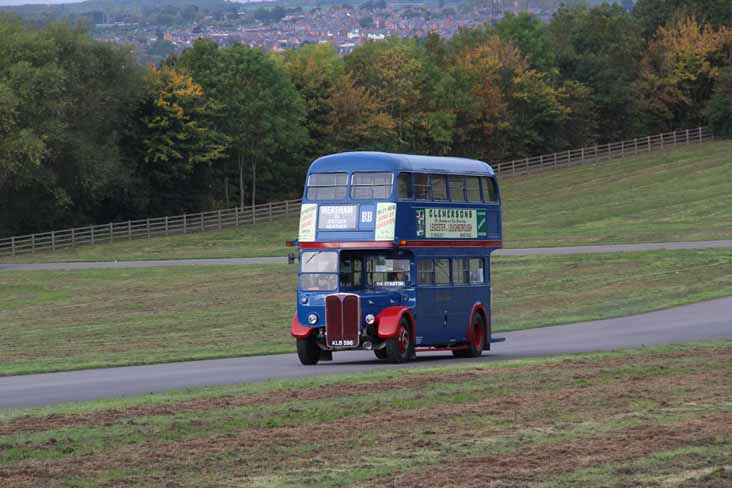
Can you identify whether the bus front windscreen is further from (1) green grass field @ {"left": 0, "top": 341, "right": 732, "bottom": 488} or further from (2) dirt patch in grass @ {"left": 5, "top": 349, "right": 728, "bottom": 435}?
(1) green grass field @ {"left": 0, "top": 341, "right": 732, "bottom": 488}

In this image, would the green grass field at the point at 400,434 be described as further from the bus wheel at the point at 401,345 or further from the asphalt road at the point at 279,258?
the asphalt road at the point at 279,258

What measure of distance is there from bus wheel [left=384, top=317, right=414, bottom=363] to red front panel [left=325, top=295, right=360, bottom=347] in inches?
31.1

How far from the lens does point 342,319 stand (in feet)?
95.3

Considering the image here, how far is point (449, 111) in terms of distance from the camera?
122188mm

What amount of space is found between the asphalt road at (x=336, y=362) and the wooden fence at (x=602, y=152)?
3063 inches

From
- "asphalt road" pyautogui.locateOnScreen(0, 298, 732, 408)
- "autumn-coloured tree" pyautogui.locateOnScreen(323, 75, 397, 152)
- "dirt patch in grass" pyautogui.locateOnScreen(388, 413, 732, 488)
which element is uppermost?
"autumn-coloured tree" pyautogui.locateOnScreen(323, 75, 397, 152)

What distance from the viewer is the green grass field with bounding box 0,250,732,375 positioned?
118 feet

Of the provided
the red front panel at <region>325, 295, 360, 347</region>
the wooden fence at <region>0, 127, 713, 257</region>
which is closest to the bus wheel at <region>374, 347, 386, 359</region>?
the red front panel at <region>325, 295, 360, 347</region>

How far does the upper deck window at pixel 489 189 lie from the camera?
32938 mm

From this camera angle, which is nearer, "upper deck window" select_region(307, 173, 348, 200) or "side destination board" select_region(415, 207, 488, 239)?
"upper deck window" select_region(307, 173, 348, 200)

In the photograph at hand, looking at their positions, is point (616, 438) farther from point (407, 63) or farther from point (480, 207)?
point (407, 63)

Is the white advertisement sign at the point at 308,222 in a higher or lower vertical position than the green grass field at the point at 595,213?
lower

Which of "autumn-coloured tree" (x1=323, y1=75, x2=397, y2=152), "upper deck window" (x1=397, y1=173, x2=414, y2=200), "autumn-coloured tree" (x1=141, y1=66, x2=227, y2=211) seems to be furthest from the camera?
"autumn-coloured tree" (x1=323, y1=75, x2=397, y2=152)

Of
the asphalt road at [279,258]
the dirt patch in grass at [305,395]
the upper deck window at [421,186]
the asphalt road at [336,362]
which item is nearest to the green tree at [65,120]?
the asphalt road at [279,258]
